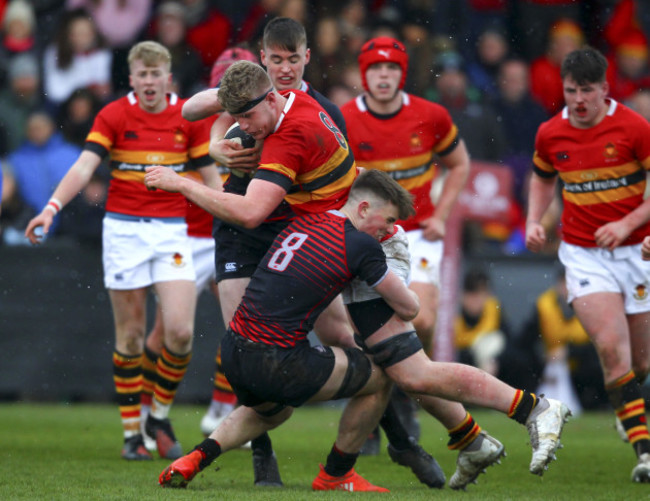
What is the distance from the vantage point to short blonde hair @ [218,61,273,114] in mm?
5809

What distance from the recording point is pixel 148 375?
8688 mm

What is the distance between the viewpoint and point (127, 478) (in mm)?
6512

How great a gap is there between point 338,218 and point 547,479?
2246 millimetres

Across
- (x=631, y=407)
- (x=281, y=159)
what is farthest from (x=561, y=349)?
(x=281, y=159)

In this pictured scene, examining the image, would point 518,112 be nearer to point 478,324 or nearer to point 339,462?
point 478,324

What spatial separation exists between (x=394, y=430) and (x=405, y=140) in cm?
244

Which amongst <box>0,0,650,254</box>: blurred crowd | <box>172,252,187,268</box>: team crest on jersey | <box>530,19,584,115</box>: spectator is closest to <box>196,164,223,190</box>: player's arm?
<box>172,252,187,268</box>: team crest on jersey

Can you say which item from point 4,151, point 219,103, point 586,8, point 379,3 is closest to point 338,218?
point 219,103

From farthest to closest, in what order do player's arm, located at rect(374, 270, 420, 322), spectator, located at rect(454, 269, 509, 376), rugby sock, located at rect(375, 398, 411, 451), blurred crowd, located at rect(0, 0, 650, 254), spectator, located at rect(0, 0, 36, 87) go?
spectator, located at rect(0, 0, 36, 87) → blurred crowd, located at rect(0, 0, 650, 254) → spectator, located at rect(454, 269, 509, 376) → rugby sock, located at rect(375, 398, 411, 451) → player's arm, located at rect(374, 270, 420, 322)

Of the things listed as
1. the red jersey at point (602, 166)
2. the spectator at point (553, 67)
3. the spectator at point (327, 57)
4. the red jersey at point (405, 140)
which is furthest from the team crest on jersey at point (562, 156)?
the spectator at point (553, 67)

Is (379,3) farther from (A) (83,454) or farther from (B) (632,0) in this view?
(A) (83,454)

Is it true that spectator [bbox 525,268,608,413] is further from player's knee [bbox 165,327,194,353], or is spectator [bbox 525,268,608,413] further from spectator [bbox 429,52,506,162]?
player's knee [bbox 165,327,194,353]

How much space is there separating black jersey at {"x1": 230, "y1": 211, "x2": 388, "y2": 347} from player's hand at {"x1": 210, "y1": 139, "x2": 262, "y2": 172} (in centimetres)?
53

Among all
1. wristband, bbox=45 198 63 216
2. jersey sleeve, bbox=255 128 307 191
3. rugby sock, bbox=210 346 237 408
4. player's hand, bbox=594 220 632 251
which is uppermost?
jersey sleeve, bbox=255 128 307 191
